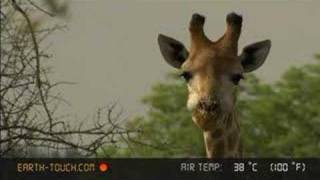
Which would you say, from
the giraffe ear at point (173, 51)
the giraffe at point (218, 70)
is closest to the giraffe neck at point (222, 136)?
the giraffe at point (218, 70)

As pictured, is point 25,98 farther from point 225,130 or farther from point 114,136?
point 225,130

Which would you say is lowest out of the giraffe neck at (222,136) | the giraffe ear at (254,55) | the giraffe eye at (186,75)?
the giraffe neck at (222,136)

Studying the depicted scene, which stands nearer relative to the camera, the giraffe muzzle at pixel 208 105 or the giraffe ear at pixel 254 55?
the giraffe muzzle at pixel 208 105

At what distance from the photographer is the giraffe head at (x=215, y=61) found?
3188mm

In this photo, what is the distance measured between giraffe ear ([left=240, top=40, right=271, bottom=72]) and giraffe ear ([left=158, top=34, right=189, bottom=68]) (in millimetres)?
218

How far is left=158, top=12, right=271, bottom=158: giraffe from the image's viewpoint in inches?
125

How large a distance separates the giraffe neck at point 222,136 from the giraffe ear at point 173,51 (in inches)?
10.0

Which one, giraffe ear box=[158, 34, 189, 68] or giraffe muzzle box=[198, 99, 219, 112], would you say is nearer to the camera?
giraffe muzzle box=[198, 99, 219, 112]

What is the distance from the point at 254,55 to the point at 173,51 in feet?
1.01

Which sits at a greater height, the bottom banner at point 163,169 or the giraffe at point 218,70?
the giraffe at point 218,70

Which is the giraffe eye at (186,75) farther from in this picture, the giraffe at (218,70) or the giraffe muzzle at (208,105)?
the giraffe muzzle at (208,105)

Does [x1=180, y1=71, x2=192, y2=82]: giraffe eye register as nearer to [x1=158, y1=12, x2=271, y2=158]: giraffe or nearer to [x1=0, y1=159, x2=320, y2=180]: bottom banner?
[x1=158, y1=12, x2=271, y2=158]: giraffe

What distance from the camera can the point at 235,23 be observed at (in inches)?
131

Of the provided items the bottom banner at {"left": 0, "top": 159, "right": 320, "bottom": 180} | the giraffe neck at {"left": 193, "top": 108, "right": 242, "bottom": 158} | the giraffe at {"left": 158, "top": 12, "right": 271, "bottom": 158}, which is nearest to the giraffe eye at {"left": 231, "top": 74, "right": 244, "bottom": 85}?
the giraffe at {"left": 158, "top": 12, "right": 271, "bottom": 158}
